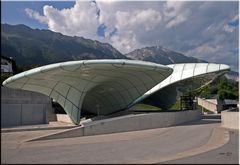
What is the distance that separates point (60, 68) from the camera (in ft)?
64.4

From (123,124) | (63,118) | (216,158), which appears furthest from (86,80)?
(216,158)

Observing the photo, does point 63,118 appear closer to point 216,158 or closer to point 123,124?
point 123,124

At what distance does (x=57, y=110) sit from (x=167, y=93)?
664 inches

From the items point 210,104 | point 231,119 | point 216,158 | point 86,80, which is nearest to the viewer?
point 216,158

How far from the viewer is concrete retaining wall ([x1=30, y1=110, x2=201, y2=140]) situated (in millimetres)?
17350

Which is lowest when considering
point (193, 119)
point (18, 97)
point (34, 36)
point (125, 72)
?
point (193, 119)

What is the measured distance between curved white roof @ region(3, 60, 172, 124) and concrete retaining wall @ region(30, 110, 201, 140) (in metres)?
3.59

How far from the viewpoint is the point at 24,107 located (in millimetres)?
23812

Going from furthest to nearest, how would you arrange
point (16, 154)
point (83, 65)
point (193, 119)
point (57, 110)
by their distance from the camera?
point (57, 110) < point (193, 119) < point (83, 65) < point (16, 154)

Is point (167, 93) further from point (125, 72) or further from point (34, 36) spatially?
point (34, 36)

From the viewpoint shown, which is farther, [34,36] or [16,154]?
[34,36]

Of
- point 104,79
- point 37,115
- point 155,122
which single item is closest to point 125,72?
point 104,79

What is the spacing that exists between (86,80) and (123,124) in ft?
21.2

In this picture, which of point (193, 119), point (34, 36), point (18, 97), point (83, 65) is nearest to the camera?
point (83, 65)
